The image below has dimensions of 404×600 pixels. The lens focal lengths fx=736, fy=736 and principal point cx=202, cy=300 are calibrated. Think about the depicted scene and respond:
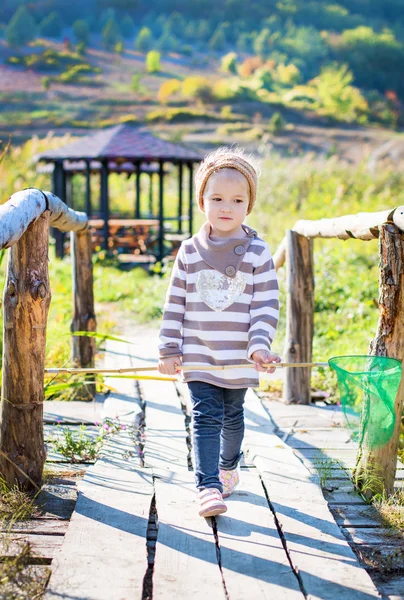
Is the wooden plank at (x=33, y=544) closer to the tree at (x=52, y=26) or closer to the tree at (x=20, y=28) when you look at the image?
the tree at (x=20, y=28)

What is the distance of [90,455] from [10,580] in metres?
1.25

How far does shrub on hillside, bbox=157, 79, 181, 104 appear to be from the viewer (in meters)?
31.6

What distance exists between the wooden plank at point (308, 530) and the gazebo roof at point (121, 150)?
8301 mm

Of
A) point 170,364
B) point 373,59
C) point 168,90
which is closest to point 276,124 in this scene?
point 168,90

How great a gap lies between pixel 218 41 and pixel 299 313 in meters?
33.2

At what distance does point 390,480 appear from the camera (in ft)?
8.91

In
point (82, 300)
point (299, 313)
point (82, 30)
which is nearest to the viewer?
point (299, 313)

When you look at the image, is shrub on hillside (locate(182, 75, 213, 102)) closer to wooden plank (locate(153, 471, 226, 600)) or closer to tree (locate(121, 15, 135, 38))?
tree (locate(121, 15, 135, 38))

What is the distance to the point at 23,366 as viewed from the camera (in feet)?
8.25

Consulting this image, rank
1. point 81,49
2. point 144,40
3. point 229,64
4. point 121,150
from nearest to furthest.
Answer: point 121,150 → point 81,49 → point 144,40 → point 229,64

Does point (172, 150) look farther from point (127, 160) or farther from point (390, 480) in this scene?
point (390, 480)

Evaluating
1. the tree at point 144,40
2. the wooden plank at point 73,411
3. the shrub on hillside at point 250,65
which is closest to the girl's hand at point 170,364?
the wooden plank at point 73,411

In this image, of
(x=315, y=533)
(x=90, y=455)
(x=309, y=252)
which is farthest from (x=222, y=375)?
(x=309, y=252)

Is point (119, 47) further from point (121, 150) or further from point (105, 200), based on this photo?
point (121, 150)
